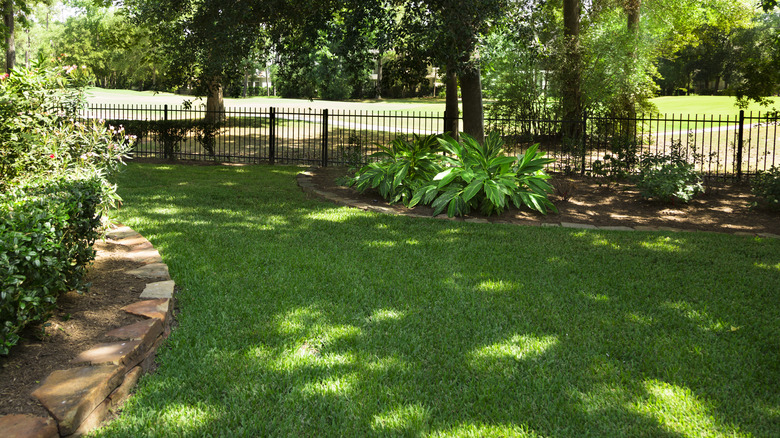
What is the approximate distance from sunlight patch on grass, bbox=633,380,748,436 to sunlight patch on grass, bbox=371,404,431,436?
1.01 metres

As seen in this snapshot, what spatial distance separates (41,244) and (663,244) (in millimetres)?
5321

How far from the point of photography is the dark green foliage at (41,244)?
106 inches

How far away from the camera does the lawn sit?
8.75 ft

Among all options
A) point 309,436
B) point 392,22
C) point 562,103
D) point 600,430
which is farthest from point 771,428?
point 562,103

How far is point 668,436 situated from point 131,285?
3195 millimetres

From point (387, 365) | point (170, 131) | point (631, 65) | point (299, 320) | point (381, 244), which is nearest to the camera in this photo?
point (387, 365)

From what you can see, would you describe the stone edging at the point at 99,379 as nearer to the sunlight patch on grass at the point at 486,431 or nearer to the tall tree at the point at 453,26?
the sunlight patch on grass at the point at 486,431

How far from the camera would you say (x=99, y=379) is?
261 cm

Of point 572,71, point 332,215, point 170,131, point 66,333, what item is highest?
point 572,71

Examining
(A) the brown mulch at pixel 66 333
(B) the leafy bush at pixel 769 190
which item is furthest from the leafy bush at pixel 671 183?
(A) the brown mulch at pixel 66 333

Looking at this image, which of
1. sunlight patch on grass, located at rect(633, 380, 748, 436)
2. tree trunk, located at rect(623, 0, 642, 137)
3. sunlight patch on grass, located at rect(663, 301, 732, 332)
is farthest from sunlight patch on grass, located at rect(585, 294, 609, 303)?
tree trunk, located at rect(623, 0, 642, 137)

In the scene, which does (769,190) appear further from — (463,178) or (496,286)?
(496,286)

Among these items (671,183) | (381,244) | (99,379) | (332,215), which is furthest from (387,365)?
(671,183)

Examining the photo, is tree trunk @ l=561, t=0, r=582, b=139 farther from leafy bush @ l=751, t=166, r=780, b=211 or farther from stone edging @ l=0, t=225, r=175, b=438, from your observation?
stone edging @ l=0, t=225, r=175, b=438
